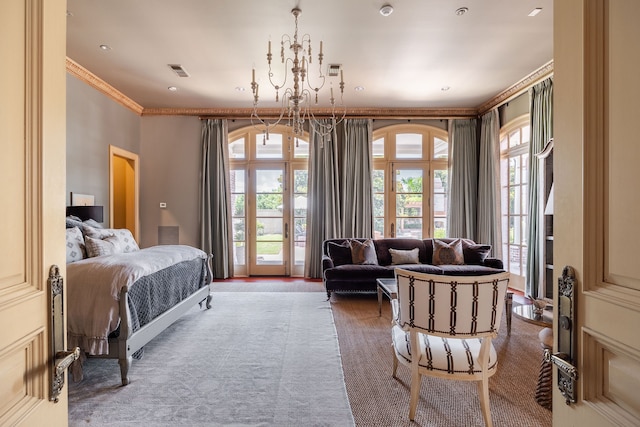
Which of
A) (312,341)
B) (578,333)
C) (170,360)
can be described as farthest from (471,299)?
(170,360)

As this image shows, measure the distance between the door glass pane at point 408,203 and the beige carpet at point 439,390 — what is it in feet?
10.6

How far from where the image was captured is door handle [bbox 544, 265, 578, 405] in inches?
28.5

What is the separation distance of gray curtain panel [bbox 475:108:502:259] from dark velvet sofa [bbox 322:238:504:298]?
81 centimetres

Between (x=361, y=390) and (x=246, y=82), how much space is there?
14.1 feet

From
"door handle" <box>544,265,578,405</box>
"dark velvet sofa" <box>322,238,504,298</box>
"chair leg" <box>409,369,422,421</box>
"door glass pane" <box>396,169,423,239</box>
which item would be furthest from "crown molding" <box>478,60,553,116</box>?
"door handle" <box>544,265,578,405</box>

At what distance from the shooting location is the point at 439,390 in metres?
2.30

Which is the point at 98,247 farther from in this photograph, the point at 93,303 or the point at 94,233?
the point at 93,303

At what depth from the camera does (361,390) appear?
231 cm

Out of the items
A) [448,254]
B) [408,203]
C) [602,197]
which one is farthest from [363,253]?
[602,197]

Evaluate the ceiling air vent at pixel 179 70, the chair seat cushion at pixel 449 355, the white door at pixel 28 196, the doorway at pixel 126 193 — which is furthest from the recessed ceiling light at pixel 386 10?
the doorway at pixel 126 193

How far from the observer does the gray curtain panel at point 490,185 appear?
5719mm

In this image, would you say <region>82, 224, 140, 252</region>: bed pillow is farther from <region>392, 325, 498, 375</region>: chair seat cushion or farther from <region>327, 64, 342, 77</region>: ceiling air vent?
<region>327, 64, 342, 77</region>: ceiling air vent

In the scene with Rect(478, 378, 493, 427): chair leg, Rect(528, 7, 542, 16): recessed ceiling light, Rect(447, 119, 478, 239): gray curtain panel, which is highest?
Rect(528, 7, 542, 16): recessed ceiling light

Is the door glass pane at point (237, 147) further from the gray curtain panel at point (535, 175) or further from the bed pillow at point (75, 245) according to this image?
the gray curtain panel at point (535, 175)
